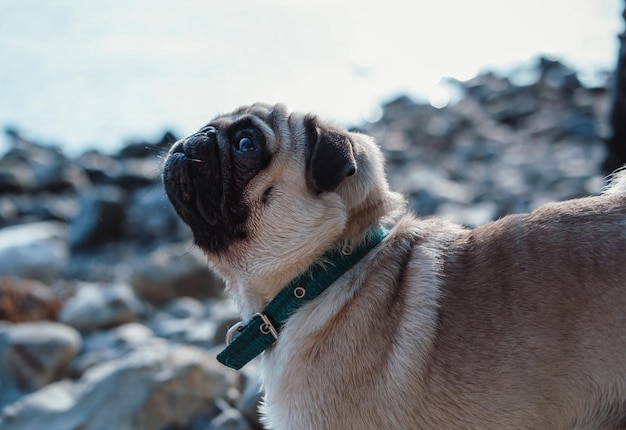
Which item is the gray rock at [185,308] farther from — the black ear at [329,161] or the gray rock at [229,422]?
the black ear at [329,161]

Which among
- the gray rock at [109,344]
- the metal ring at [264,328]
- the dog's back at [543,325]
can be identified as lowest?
the gray rock at [109,344]

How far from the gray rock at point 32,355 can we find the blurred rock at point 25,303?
1553 mm

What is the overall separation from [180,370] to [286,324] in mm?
1867

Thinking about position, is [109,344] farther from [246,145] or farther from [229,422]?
[246,145]

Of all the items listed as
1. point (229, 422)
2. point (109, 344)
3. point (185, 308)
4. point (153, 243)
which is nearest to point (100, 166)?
point (153, 243)

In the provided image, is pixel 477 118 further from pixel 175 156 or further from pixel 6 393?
pixel 175 156

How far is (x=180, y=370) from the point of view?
518cm

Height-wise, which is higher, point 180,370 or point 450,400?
point 450,400

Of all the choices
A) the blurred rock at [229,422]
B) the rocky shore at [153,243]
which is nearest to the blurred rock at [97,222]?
the rocky shore at [153,243]

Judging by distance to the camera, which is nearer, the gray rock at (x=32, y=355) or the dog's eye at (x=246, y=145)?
the dog's eye at (x=246, y=145)

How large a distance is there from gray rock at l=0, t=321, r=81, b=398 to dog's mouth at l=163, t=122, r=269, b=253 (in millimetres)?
3407

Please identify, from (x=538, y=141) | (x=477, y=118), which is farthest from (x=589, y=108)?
(x=477, y=118)

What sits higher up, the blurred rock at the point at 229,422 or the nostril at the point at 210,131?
the nostril at the point at 210,131

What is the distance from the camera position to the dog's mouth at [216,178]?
3.65 meters
